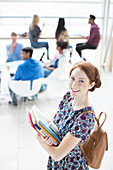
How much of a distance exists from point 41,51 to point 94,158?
4054 mm

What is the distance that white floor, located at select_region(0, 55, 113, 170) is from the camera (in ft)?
8.94

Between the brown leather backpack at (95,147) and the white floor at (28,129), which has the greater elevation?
the brown leather backpack at (95,147)

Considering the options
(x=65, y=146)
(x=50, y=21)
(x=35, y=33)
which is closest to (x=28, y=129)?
(x=65, y=146)

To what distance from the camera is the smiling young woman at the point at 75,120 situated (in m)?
1.49

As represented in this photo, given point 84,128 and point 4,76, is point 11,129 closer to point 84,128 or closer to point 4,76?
point 4,76

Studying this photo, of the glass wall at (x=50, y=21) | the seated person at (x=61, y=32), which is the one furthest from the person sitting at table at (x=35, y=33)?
the glass wall at (x=50, y=21)

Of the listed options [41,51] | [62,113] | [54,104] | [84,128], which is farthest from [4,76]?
[84,128]

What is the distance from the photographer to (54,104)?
13.1 feet

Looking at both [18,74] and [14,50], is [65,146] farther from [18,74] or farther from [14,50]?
[14,50]

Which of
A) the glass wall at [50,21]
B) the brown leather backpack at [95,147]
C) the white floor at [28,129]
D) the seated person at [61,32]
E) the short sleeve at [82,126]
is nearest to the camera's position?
the short sleeve at [82,126]

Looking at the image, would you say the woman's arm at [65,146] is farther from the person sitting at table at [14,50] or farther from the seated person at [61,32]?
the seated person at [61,32]

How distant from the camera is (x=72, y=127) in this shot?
150cm

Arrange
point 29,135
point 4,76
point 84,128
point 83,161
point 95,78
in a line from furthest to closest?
point 4,76
point 29,135
point 83,161
point 95,78
point 84,128

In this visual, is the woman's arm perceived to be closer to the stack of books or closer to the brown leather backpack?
the stack of books
